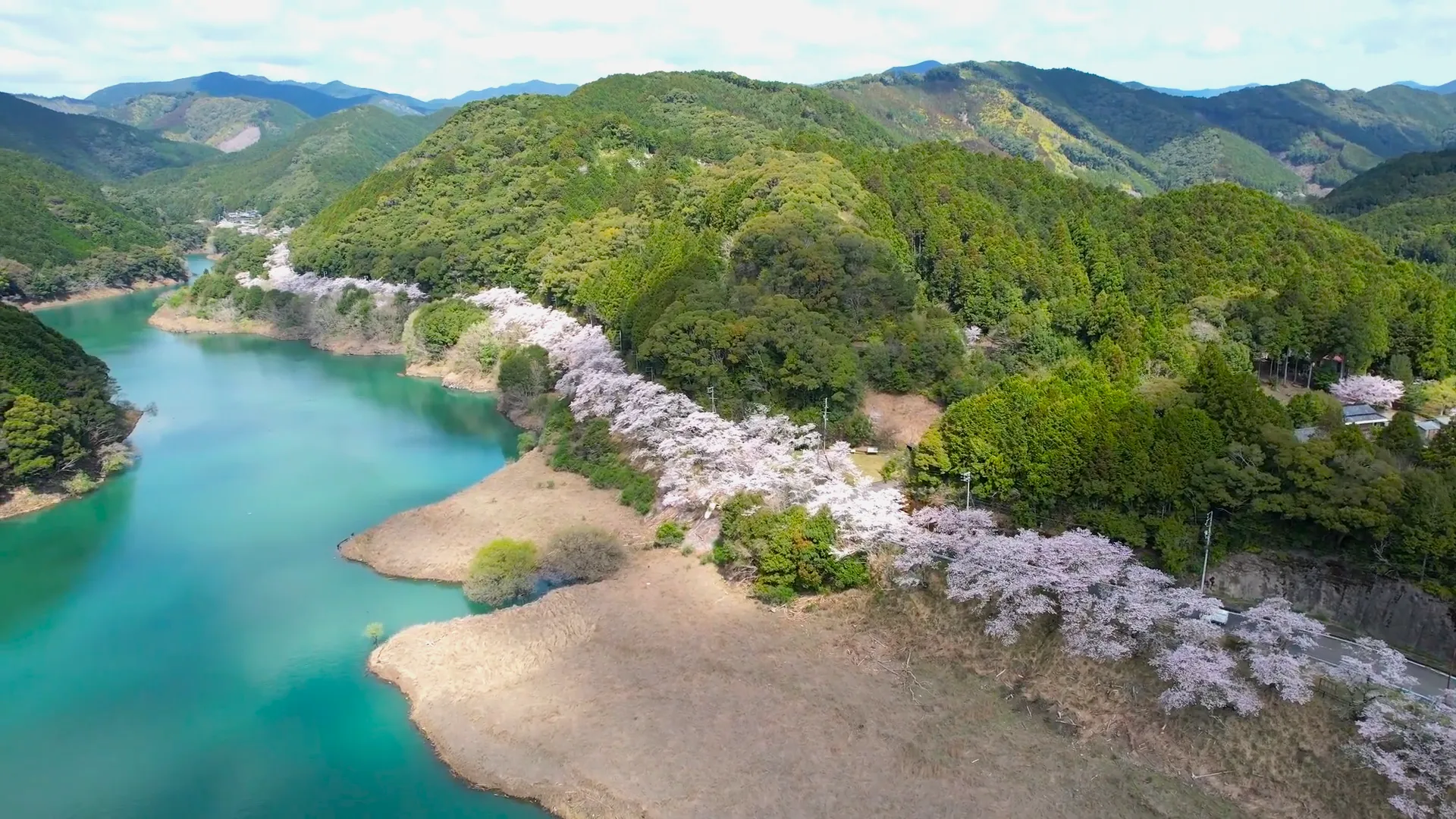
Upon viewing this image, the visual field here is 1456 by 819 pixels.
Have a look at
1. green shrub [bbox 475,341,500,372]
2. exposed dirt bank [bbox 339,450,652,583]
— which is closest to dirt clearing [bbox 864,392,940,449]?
exposed dirt bank [bbox 339,450,652,583]

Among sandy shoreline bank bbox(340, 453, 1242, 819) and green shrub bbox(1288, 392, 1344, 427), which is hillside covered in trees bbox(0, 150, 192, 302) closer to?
sandy shoreline bank bbox(340, 453, 1242, 819)

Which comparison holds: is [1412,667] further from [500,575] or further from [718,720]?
[500,575]

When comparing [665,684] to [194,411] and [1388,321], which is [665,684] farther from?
[194,411]

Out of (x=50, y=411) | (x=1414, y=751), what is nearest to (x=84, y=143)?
(x=50, y=411)

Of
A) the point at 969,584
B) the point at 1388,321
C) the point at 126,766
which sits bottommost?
the point at 126,766

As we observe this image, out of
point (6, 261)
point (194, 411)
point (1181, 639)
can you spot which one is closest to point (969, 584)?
point (1181, 639)

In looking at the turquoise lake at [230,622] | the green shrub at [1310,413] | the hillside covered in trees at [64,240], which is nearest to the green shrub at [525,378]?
the turquoise lake at [230,622]

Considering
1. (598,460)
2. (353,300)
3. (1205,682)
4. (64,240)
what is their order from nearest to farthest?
(1205,682) → (598,460) → (353,300) → (64,240)
